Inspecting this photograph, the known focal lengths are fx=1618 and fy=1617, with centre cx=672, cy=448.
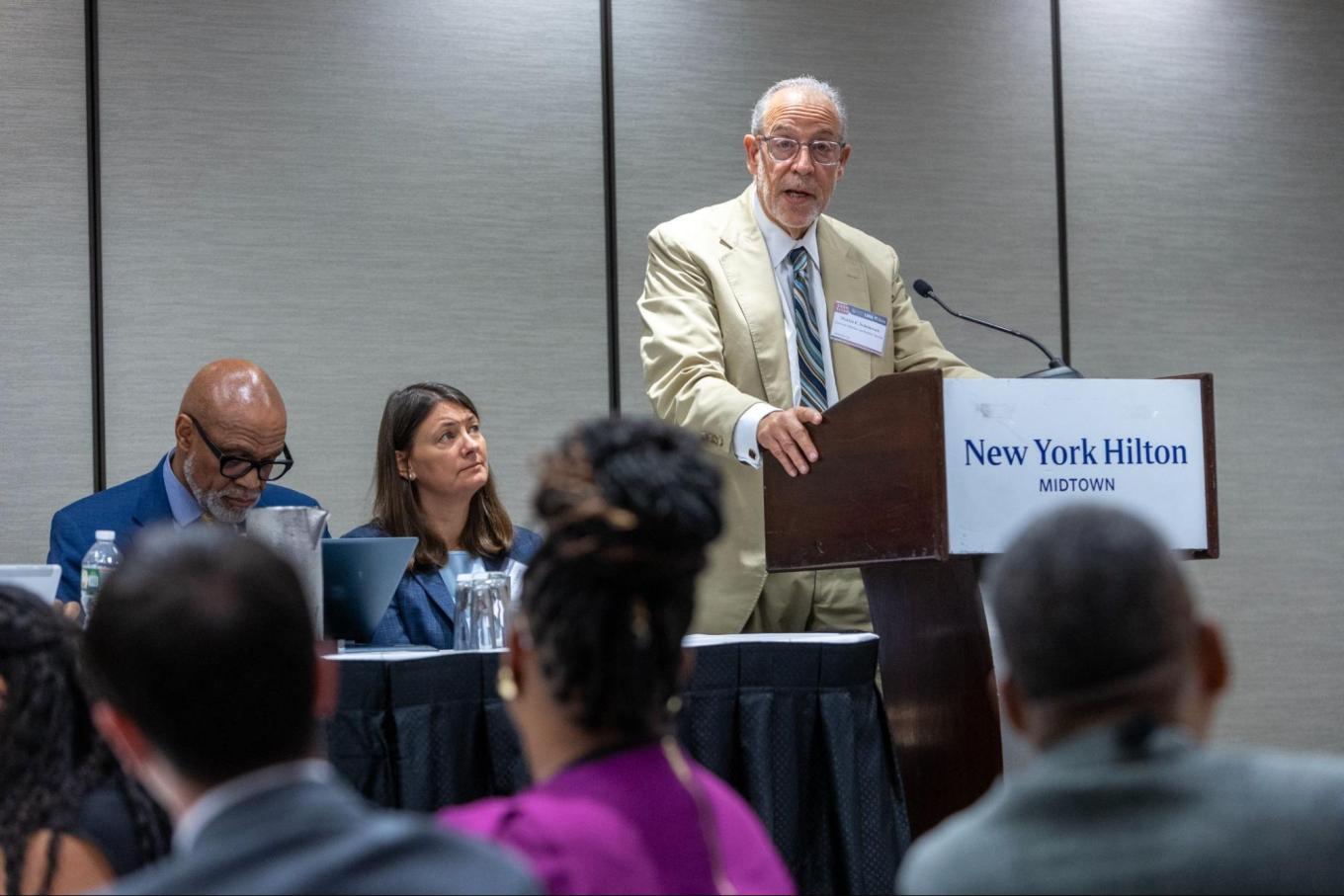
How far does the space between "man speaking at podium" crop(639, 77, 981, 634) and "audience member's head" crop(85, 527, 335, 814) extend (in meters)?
2.11

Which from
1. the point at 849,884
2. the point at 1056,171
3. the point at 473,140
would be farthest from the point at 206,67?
the point at 849,884

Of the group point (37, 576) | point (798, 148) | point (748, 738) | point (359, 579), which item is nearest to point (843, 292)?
point (798, 148)

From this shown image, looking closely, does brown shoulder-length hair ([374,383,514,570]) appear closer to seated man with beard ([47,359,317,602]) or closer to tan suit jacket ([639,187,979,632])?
seated man with beard ([47,359,317,602])

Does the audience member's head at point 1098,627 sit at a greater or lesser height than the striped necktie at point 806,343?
lesser

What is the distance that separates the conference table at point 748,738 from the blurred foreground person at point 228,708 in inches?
54.2

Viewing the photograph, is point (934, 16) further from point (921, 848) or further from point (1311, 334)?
point (921, 848)

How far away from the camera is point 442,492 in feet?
11.9

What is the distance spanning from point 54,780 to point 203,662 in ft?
2.26

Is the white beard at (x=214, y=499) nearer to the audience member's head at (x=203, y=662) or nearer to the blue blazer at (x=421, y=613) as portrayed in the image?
the blue blazer at (x=421, y=613)

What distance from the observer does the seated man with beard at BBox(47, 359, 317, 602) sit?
343 centimetres

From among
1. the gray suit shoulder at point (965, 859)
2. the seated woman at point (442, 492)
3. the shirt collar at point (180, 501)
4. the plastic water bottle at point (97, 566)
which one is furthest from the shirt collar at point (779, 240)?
the gray suit shoulder at point (965, 859)

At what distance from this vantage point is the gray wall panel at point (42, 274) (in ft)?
13.6

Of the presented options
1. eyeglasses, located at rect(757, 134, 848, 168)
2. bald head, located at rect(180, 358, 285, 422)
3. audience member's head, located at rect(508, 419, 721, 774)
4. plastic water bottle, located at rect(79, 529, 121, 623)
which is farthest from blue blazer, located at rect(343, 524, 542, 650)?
audience member's head, located at rect(508, 419, 721, 774)

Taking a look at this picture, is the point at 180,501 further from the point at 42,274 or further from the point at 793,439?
the point at 793,439
